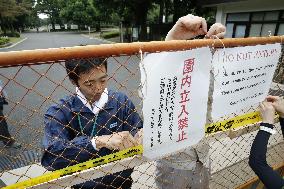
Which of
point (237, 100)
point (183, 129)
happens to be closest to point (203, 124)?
point (183, 129)

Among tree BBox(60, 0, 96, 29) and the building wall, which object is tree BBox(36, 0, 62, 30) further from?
the building wall

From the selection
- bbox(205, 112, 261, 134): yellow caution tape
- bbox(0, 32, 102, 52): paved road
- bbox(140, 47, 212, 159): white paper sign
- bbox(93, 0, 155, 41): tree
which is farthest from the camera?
bbox(0, 32, 102, 52): paved road

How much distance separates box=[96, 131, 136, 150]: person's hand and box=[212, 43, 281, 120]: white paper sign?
1.82 ft

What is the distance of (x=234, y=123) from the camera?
1.71 metres

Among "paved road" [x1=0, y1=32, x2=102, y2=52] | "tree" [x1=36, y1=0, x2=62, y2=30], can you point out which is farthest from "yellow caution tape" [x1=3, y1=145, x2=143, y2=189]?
"tree" [x1=36, y1=0, x2=62, y2=30]

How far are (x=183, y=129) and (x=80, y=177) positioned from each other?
64cm

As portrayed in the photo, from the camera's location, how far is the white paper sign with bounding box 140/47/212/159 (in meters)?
1.18

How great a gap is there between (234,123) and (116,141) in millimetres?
860

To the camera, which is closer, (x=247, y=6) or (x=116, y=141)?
(x=116, y=141)

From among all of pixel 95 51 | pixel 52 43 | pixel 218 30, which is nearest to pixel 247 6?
pixel 218 30

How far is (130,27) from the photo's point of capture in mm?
25594

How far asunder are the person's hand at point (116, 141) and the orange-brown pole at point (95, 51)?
0.48 metres

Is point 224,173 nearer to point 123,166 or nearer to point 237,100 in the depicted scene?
point 237,100

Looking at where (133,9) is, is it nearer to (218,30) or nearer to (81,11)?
(218,30)
